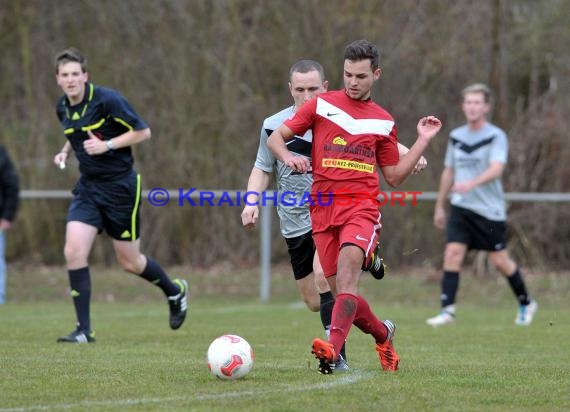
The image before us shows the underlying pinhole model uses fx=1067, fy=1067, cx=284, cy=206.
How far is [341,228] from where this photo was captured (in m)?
6.25

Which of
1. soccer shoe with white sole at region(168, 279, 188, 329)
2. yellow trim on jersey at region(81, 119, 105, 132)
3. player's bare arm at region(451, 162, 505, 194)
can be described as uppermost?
yellow trim on jersey at region(81, 119, 105, 132)

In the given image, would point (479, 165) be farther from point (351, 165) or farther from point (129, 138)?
point (351, 165)

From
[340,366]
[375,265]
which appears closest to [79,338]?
[340,366]

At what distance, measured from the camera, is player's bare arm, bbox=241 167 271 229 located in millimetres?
6457

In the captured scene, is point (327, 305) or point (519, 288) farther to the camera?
point (519, 288)

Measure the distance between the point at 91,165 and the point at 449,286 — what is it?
440 cm

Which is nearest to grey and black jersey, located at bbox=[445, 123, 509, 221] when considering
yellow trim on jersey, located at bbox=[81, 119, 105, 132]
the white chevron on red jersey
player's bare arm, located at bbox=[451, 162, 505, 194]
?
player's bare arm, located at bbox=[451, 162, 505, 194]

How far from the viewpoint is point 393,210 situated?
685 inches

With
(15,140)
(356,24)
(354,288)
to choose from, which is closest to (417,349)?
(354,288)

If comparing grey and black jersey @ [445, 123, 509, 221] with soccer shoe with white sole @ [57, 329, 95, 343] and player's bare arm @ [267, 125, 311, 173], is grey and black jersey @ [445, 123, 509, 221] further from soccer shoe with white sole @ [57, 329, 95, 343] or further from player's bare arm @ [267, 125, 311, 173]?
player's bare arm @ [267, 125, 311, 173]

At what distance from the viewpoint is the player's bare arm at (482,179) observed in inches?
434

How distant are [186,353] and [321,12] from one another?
34.7 feet

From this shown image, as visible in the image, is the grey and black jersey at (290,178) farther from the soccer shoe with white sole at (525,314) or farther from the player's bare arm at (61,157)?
the soccer shoe with white sole at (525,314)

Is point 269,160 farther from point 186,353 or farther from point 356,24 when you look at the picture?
point 356,24
